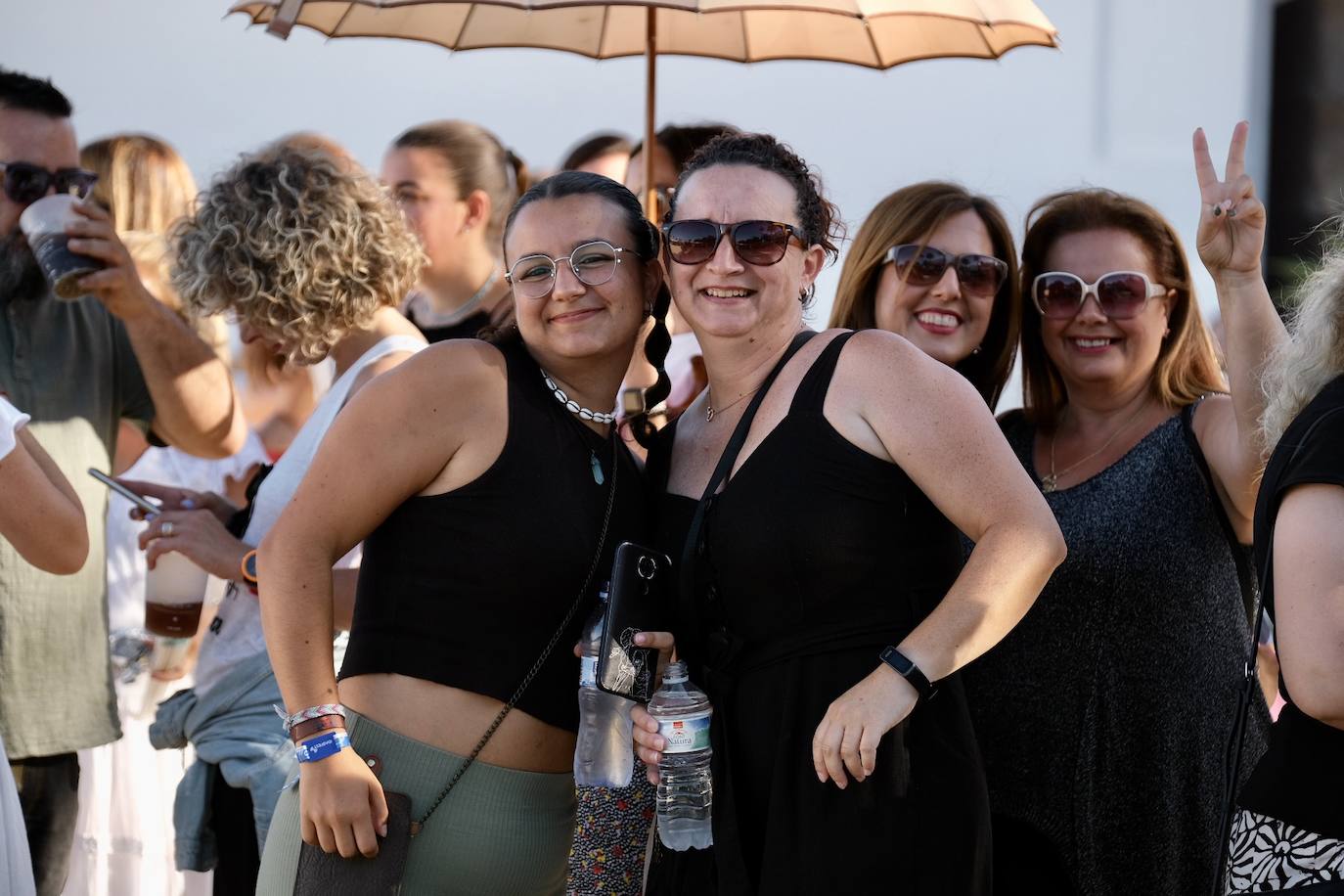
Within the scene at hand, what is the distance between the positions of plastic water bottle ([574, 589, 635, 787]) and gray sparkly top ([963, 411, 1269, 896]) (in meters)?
0.91

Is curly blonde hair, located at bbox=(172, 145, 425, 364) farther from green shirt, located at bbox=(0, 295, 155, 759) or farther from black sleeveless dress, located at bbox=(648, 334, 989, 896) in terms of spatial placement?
black sleeveless dress, located at bbox=(648, 334, 989, 896)

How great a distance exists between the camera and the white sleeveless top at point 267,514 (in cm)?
301

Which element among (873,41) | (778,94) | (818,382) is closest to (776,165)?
(818,382)

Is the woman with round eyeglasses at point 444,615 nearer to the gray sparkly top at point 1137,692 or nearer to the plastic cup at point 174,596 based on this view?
the gray sparkly top at point 1137,692

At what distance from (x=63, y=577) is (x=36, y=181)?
36.0 inches

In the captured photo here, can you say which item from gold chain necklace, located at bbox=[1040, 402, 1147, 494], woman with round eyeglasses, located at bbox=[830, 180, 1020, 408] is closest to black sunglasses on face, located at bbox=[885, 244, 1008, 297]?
woman with round eyeglasses, located at bbox=[830, 180, 1020, 408]

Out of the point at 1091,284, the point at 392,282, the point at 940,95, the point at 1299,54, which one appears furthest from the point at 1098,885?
the point at 1299,54

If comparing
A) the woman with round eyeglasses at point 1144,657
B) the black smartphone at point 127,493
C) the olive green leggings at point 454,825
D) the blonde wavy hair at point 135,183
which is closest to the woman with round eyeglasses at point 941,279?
the woman with round eyeglasses at point 1144,657

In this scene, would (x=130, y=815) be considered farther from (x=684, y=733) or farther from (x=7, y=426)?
(x=684, y=733)

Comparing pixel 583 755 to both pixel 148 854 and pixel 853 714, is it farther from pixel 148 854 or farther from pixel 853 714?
pixel 148 854

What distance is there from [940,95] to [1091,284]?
421 cm

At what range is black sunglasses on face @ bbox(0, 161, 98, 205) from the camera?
3299mm

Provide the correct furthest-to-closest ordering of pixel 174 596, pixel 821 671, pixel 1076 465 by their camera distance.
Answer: pixel 174 596
pixel 1076 465
pixel 821 671

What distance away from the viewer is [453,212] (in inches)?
181
